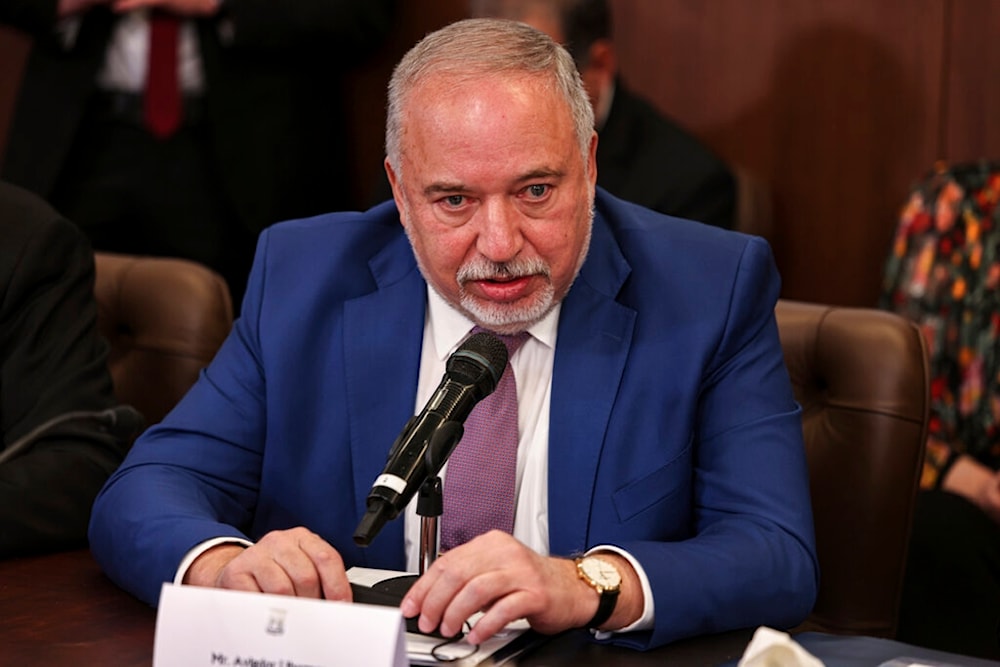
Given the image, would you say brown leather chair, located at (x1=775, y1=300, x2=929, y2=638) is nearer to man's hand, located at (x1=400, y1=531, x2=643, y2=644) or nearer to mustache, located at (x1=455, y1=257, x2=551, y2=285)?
mustache, located at (x1=455, y1=257, x2=551, y2=285)

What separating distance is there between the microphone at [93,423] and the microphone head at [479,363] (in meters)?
0.80

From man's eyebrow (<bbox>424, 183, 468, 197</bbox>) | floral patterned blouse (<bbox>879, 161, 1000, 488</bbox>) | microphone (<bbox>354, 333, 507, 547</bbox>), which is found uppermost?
man's eyebrow (<bbox>424, 183, 468, 197</bbox>)

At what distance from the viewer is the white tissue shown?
4.10 feet

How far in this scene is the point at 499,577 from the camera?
5.06 ft

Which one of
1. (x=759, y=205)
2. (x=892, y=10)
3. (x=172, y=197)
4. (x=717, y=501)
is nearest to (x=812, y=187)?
(x=759, y=205)

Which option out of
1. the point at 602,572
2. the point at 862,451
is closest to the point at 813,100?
the point at 862,451

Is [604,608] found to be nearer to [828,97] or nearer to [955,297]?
[955,297]

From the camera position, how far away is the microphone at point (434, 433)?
144 cm

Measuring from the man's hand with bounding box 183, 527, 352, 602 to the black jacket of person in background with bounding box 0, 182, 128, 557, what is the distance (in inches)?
19.2

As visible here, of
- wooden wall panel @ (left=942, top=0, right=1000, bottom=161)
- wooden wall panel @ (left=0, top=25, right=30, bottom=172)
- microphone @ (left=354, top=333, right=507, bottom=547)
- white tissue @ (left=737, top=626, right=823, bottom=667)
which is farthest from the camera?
wooden wall panel @ (left=0, top=25, right=30, bottom=172)

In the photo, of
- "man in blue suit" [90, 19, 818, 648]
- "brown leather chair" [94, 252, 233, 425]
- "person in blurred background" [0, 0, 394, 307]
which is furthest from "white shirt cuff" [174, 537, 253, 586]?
"person in blurred background" [0, 0, 394, 307]

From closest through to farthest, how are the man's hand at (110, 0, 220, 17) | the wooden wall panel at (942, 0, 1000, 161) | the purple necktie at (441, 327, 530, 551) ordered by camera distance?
the purple necktie at (441, 327, 530, 551) < the wooden wall panel at (942, 0, 1000, 161) < the man's hand at (110, 0, 220, 17)

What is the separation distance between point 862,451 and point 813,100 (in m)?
1.73

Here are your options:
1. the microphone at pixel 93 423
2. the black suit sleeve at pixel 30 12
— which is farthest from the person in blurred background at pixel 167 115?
the microphone at pixel 93 423
